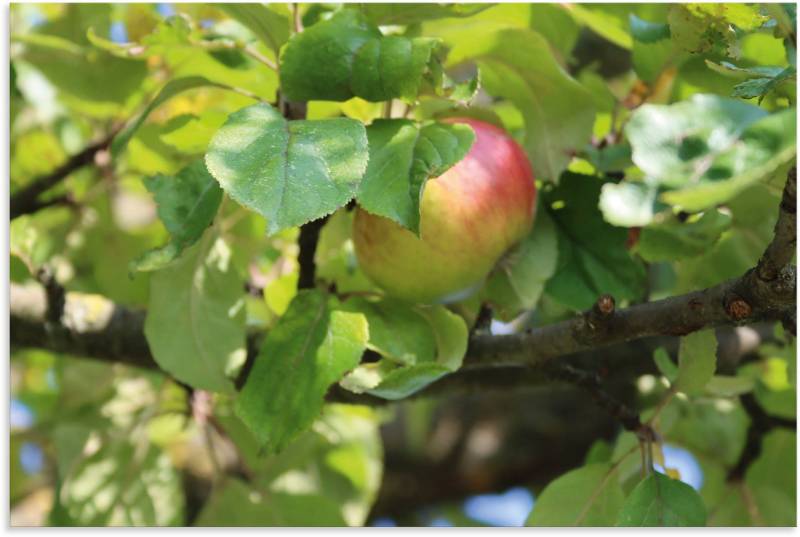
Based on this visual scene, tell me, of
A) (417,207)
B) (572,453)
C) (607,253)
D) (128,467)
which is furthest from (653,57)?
(572,453)

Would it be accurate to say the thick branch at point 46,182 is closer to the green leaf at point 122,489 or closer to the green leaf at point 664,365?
the green leaf at point 122,489

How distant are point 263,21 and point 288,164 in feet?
0.79

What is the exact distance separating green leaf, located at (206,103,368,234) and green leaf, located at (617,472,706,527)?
34 centimetres

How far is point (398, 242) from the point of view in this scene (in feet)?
2.68

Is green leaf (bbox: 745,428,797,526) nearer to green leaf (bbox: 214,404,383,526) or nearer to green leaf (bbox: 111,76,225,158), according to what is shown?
green leaf (bbox: 214,404,383,526)

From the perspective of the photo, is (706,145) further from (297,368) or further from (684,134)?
(297,368)

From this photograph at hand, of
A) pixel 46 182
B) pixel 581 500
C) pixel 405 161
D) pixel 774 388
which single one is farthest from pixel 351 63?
pixel 774 388

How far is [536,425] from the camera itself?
6.99ft

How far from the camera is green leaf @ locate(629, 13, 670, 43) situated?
968 mm

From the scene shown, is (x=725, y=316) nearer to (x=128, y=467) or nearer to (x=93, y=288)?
(x=128, y=467)

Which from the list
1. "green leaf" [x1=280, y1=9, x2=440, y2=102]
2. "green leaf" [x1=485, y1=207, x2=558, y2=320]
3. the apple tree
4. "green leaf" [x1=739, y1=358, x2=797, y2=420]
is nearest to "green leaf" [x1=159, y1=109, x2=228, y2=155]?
the apple tree

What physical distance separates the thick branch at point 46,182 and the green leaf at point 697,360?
67 centimetres

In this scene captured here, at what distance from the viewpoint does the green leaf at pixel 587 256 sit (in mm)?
935

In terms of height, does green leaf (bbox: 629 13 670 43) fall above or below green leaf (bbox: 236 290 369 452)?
above
